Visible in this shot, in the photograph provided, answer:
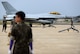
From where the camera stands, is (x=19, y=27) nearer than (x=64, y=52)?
Yes

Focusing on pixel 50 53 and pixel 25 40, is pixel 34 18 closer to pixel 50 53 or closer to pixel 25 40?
pixel 50 53

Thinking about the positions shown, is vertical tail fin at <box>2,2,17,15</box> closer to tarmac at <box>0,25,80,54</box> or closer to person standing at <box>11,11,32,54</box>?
tarmac at <box>0,25,80,54</box>

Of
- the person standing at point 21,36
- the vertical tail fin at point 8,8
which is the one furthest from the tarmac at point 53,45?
the vertical tail fin at point 8,8

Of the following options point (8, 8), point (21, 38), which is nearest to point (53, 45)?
point (21, 38)

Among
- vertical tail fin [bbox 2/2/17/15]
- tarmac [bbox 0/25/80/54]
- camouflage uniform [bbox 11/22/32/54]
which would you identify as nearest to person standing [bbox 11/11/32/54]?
camouflage uniform [bbox 11/22/32/54]

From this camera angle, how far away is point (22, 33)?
18.5 ft

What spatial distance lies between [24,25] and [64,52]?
6817 mm

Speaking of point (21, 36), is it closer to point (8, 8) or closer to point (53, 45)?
point (53, 45)

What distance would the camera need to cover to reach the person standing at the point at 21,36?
563cm

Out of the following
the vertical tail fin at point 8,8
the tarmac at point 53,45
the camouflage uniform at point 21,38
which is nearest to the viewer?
the camouflage uniform at point 21,38

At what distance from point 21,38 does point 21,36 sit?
4 centimetres

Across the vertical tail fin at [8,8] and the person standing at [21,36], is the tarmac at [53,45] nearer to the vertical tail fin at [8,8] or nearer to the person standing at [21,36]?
the person standing at [21,36]

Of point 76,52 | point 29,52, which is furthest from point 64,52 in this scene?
point 29,52

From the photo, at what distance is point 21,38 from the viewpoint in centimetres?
567
